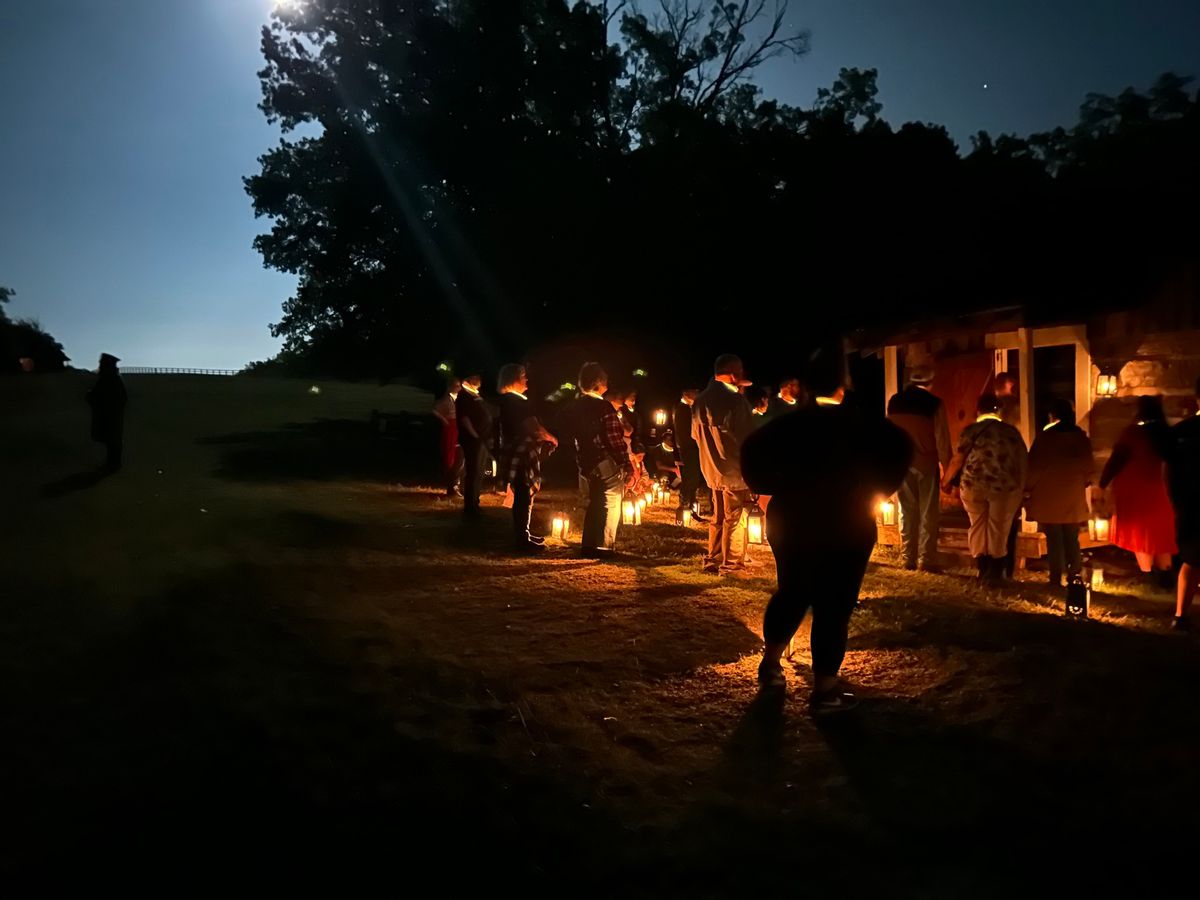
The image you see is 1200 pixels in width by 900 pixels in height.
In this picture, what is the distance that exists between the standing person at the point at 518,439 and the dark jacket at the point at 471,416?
1711mm

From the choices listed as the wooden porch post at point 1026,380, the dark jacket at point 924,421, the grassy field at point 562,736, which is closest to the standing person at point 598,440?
the grassy field at point 562,736

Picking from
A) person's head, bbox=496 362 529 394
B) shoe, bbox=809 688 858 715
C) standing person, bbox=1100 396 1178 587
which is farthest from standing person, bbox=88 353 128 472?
standing person, bbox=1100 396 1178 587

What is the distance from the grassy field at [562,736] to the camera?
10.6 feet

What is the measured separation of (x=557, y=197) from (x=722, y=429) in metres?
13.6

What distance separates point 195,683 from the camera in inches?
195

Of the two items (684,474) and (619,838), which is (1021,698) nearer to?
(619,838)

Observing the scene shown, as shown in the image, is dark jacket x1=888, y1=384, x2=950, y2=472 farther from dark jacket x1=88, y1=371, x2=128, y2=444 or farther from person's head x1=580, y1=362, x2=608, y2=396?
dark jacket x1=88, y1=371, x2=128, y2=444

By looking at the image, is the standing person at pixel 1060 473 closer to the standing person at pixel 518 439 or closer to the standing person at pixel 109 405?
the standing person at pixel 518 439

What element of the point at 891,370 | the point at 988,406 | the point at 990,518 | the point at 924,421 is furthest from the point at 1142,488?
the point at 891,370

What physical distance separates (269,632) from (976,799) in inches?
176

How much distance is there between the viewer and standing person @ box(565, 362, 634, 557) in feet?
27.2

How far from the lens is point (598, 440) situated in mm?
8281

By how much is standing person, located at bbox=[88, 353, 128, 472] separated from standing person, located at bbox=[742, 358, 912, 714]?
1204 centimetres

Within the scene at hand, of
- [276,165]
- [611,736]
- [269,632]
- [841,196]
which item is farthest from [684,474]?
[276,165]
